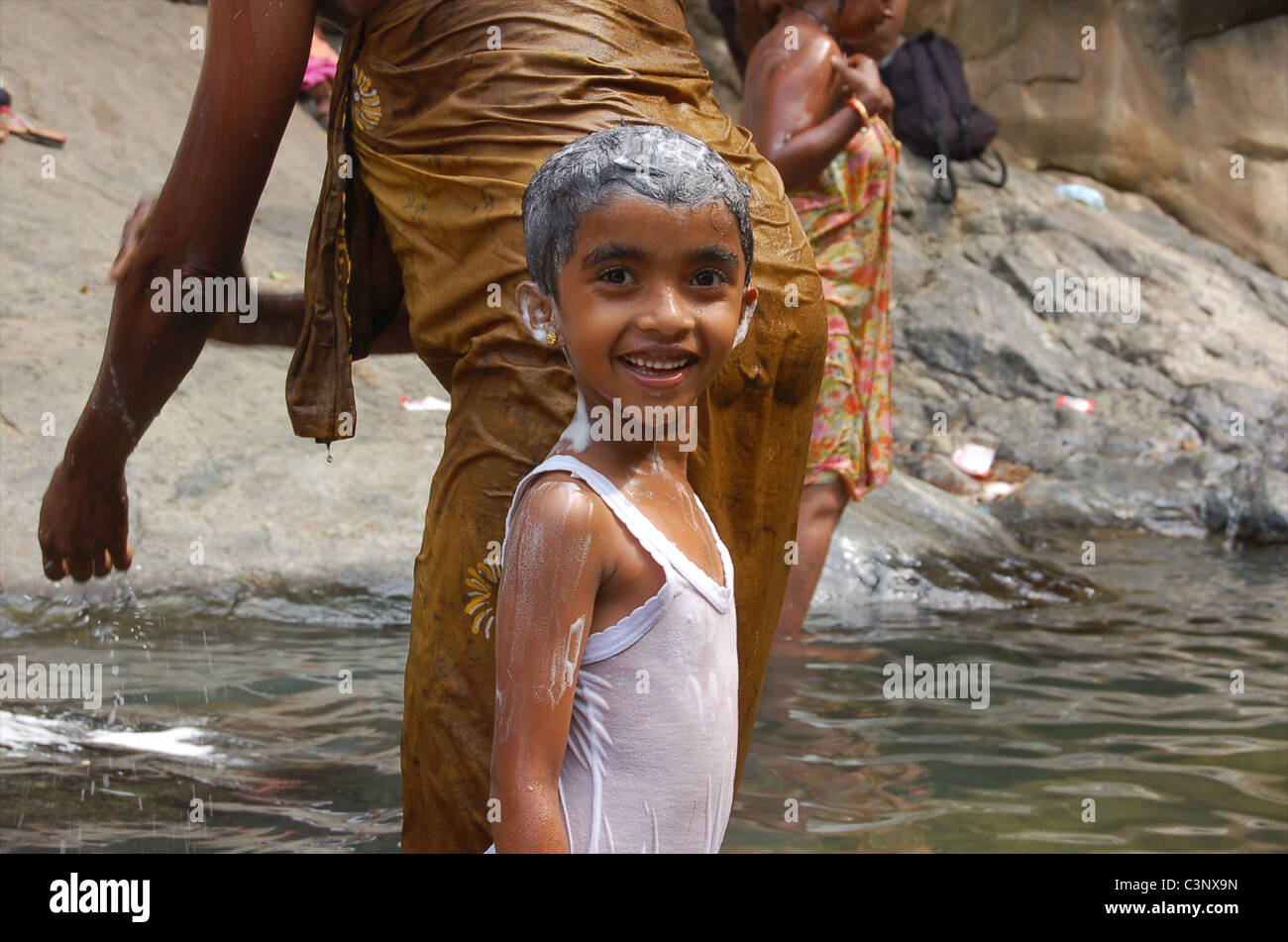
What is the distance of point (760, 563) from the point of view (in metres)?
2.13

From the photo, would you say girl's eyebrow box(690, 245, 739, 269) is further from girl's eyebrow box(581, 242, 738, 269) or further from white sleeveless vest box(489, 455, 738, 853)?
white sleeveless vest box(489, 455, 738, 853)

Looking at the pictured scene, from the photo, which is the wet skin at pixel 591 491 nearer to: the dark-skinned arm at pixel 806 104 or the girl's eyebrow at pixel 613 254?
the girl's eyebrow at pixel 613 254

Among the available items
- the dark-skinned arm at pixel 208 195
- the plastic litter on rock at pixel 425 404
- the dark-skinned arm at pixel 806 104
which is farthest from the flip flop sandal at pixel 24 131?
the dark-skinned arm at pixel 208 195

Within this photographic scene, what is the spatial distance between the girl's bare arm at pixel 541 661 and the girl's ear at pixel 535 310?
0.78 feet

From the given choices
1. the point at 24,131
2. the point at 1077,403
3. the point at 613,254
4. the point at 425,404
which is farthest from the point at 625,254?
the point at 1077,403

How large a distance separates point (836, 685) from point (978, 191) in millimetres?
5894

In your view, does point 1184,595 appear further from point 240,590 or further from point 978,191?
point 978,191

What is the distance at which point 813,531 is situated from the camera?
171 inches

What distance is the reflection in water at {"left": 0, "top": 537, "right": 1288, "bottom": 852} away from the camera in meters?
3.14

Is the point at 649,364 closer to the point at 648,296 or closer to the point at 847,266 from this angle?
the point at 648,296

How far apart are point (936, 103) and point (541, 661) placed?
26.6ft

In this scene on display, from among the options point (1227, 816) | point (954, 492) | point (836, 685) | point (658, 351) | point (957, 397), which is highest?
point (957, 397)
